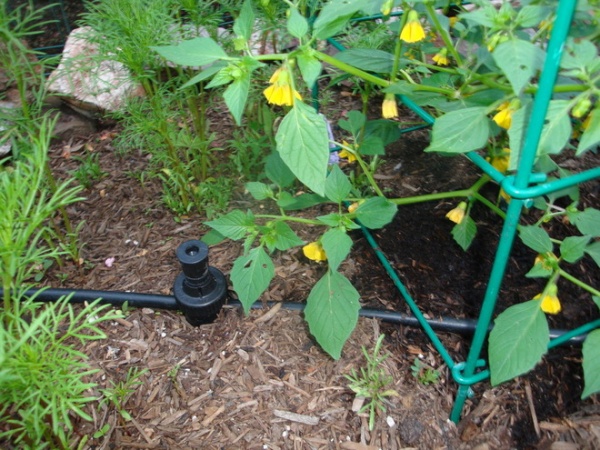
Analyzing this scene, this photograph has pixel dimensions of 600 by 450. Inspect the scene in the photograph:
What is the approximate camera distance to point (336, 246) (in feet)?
4.59

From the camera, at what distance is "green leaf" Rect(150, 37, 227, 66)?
3.98 ft

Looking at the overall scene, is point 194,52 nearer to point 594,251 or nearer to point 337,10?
point 337,10

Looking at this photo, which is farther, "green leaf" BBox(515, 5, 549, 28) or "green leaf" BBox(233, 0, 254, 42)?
→ "green leaf" BBox(233, 0, 254, 42)

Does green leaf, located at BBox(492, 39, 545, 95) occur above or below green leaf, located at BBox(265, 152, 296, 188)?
above

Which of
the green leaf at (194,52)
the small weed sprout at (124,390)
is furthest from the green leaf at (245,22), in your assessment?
the small weed sprout at (124,390)

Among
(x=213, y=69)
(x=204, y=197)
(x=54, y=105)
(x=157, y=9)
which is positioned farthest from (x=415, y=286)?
(x=54, y=105)

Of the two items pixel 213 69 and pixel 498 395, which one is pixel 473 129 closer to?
pixel 213 69

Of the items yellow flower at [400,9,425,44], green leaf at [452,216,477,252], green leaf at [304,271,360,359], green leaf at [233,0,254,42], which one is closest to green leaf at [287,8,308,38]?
green leaf at [233,0,254,42]

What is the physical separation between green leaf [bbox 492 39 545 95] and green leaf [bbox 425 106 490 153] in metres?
0.22

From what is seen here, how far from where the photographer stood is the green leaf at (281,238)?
1547 millimetres

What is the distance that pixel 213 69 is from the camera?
1.22 m

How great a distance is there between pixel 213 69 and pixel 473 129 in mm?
613

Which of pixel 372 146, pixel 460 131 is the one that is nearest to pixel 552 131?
pixel 460 131

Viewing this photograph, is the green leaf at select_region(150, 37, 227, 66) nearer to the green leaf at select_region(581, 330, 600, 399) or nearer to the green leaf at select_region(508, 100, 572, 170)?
the green leaf at select_region(508, 100, 572, 170)
